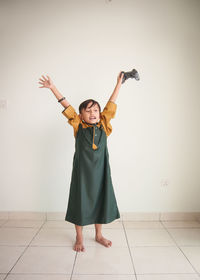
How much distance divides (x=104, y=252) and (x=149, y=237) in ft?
1.58

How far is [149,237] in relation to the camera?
1725mm

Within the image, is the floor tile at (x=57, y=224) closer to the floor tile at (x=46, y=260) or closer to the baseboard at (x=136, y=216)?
the baseboard at (x=136, y=216)

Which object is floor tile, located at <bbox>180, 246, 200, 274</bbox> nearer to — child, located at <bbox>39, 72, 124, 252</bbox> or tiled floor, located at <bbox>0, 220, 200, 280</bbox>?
tiled floor, located at <bbox>0, 220, 200, 280</bbox>

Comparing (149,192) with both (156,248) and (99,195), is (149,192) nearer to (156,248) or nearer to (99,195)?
(156,248)

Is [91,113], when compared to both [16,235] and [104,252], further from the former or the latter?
[16,235]

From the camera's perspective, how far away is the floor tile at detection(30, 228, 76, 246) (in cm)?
162

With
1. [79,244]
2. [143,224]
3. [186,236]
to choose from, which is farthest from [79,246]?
[186,236]

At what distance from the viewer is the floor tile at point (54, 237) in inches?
63.8

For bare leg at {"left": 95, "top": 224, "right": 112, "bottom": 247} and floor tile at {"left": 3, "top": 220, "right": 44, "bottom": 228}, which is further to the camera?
floor tile at {"left": 3, "top": 220, "right": 44, "bottom": 228}

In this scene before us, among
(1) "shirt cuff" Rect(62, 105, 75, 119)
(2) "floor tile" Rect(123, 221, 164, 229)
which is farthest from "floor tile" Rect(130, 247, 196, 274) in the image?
(1) "shirt cuff" Rect(62, 105, 75, 119)

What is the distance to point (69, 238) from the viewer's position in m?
1.72

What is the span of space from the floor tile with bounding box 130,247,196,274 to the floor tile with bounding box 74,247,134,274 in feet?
0.23

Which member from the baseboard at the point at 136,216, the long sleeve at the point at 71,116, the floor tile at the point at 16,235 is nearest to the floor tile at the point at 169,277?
the baseboard at the point at 136,216

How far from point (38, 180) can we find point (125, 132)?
3.58ft
